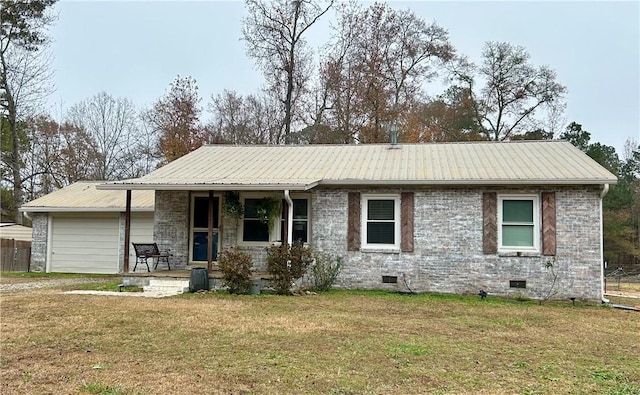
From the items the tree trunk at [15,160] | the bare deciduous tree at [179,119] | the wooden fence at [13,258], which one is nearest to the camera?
the wooden fence at [13,258]

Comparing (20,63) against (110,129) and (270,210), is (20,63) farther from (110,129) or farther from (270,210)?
(270,210)

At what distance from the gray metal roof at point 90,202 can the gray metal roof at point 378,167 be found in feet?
8.13

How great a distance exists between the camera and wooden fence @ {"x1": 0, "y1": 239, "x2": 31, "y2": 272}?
59.6ft

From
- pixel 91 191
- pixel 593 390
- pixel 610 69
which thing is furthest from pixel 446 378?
pixel 610 69

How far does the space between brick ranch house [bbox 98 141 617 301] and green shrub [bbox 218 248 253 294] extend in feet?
2.56

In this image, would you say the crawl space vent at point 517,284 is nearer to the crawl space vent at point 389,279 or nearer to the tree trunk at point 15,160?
the crawl space vent at point 389,279

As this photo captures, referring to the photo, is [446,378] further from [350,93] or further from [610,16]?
[350,93]

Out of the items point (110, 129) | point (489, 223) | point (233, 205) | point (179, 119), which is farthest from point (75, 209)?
point (110, 129)

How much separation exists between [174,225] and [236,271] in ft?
10.8

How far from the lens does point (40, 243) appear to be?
57.9ft

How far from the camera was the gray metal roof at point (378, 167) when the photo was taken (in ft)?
39.1

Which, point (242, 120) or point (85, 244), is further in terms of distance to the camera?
point (242, 120)

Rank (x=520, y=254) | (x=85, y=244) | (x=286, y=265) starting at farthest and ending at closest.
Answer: (x=85, y=244), (x=520, y=254), (x=286, y=265)

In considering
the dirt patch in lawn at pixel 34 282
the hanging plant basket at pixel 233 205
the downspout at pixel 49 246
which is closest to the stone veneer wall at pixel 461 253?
the hanging plant basket at pixel 233 205
